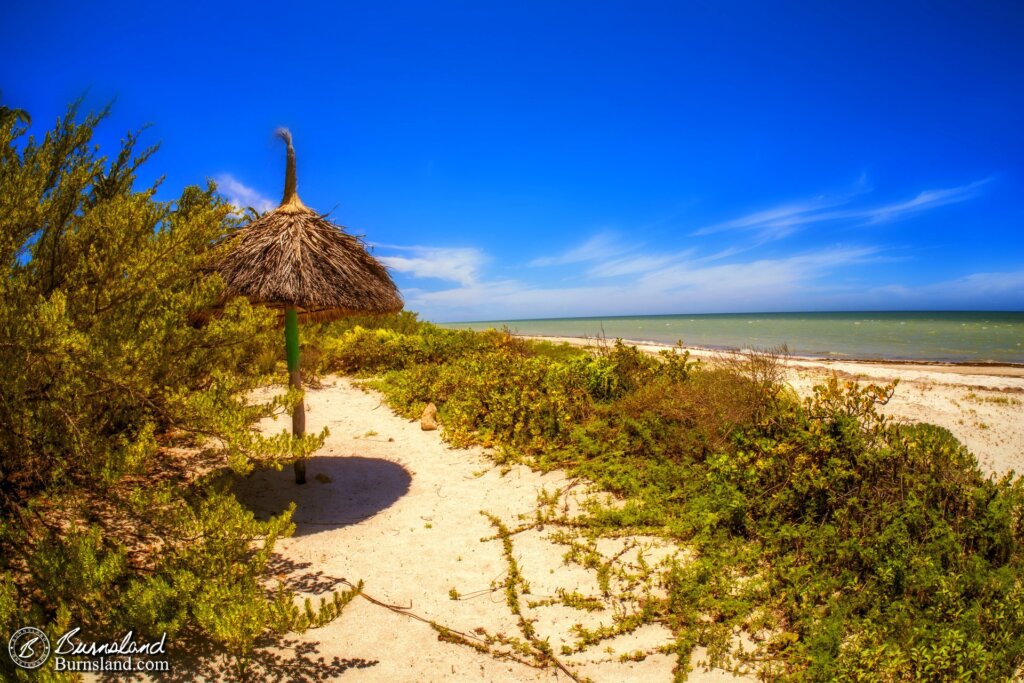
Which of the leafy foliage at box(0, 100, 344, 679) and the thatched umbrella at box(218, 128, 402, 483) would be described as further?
the thatched umbrella at box(218, 128, 402, 483)

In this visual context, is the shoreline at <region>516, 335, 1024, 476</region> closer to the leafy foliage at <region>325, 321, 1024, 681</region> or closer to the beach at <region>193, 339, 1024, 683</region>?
the beach at <region>193, 339, 1024, 683</region>

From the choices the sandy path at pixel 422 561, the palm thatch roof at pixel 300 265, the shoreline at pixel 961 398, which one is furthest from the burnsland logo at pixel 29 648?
the shoreline at pixel 961 398

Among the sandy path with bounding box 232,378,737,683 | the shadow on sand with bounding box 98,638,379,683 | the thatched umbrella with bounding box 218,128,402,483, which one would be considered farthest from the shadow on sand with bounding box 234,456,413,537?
the shadow on sand with bounding box 98,638,379,683

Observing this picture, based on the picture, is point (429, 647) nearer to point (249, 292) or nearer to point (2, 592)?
point (2, 592)

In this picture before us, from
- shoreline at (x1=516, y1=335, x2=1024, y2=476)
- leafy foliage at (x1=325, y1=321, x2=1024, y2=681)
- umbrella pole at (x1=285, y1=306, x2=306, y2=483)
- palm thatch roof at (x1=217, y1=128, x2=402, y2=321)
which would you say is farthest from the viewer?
shoreline at (x1=516, y1=335, x2=1024, y2=476)

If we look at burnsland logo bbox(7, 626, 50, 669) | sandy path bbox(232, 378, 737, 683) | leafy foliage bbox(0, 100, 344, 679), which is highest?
leafy foliage bbox(0, 100, 344, 679)

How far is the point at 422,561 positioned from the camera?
15.5 feet

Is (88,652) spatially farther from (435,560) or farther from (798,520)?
(798,520)

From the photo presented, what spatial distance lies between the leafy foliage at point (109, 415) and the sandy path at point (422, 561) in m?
0.62

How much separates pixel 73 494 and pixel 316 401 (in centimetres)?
700

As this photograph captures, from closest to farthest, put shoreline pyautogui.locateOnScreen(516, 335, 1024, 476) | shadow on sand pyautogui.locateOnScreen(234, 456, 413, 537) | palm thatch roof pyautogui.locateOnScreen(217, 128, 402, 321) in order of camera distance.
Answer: palm thatch roof pyautogui.locateOnScreen(217, 128, 402, 321) → shadow on sand pyautogui.locateOnScreen(234, 456, 413, 537) → shoreline pyautogui.locateOnScreen(516, 335, 1024, 476)

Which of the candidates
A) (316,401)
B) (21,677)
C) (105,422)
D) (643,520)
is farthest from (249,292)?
(316,401)

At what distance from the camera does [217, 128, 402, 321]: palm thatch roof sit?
5.46 metres

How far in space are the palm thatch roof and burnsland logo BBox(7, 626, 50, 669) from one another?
10.7ft
